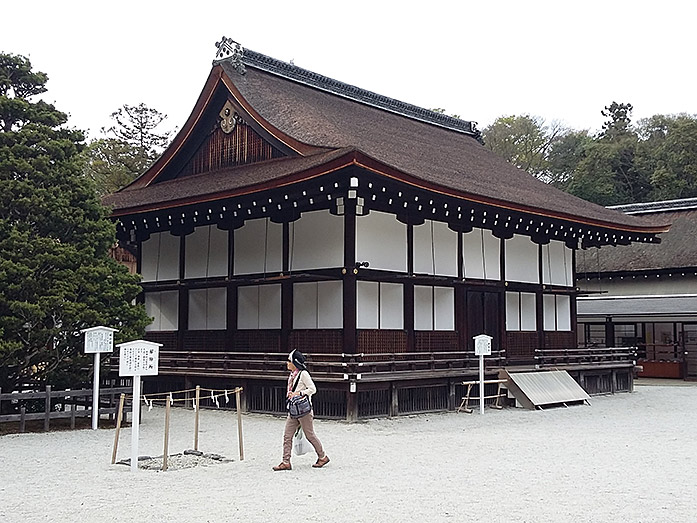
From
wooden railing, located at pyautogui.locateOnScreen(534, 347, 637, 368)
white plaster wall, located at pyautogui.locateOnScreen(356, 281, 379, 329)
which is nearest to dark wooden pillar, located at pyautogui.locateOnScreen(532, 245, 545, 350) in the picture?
wooden railing, located at pyautogui.locateOnScreen(534, 347, 637, 368)

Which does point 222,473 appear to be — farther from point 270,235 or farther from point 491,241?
point 491,241

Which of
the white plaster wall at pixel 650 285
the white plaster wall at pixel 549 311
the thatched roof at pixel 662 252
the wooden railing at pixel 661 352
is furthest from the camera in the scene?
the thatched roof at pixel 662 252

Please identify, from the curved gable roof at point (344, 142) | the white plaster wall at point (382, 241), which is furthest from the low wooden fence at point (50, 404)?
the white plaster wall at point (382, 241)

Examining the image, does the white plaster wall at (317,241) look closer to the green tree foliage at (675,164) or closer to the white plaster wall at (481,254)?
the white plaster wall at (481,254)

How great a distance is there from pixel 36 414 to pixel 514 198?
430 inches

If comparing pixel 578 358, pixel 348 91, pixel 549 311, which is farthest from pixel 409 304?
pixel 348 91

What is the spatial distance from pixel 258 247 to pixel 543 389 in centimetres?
700

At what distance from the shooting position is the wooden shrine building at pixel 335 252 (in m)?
15.1

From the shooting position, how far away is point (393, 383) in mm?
14859

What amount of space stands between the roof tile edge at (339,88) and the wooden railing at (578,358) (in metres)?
9.55

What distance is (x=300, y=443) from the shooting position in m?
9.18

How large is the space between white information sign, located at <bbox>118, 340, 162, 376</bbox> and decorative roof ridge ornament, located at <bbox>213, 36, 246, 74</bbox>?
35.7 feet

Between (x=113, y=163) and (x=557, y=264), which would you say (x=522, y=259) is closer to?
(x=557, y=264)

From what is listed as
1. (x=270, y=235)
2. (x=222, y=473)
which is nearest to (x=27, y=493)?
(x=222, y=473)
